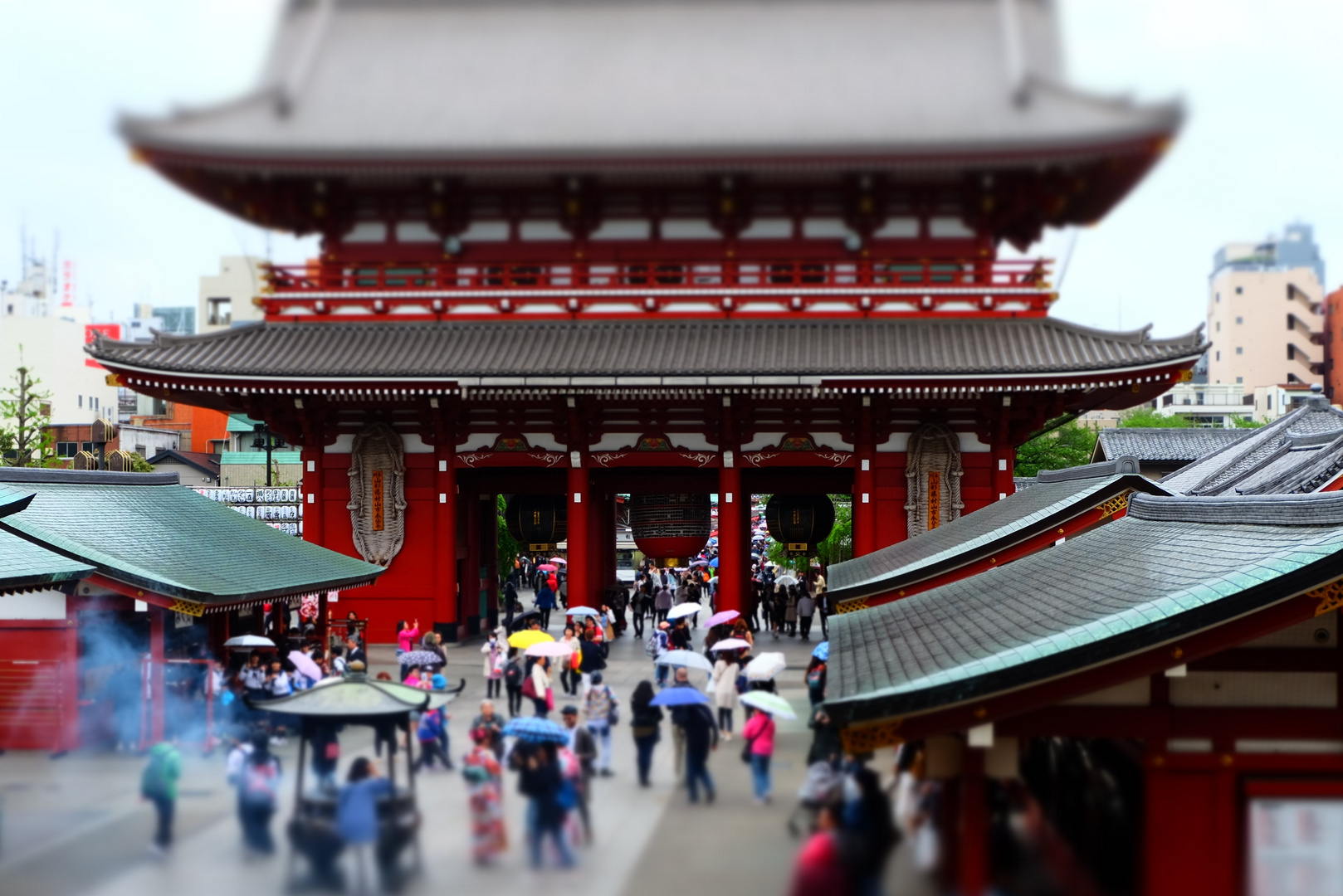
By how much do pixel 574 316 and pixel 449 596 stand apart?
7.15m

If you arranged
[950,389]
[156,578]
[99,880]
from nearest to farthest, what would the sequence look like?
[99,880]
[156,578]
[950,389]

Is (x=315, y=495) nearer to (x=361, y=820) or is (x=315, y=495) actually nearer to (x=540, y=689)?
(x=540, y=689)

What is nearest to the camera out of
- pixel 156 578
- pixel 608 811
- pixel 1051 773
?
pixel 1051 773

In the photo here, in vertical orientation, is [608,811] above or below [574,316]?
below

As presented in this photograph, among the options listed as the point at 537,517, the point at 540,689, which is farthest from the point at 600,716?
the point at 537,517

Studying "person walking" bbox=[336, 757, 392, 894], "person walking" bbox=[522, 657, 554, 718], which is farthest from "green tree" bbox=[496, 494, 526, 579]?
"person walking" bbox=[336, 757, 392, 894]

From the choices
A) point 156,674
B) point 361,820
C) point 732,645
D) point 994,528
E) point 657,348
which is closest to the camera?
point 361,820

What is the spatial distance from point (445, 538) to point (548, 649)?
10.6 metres

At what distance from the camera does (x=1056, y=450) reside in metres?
53.8

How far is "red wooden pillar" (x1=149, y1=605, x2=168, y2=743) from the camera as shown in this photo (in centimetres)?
1527

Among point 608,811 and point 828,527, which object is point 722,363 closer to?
point 828,527

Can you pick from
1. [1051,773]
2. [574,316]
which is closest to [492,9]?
[574,316]

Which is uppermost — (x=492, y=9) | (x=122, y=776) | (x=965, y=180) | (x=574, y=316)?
(x=492, y=9)

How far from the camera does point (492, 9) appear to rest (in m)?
29.9
